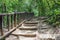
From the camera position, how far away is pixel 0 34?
17.9 ft

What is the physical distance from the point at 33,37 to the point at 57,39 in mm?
1153

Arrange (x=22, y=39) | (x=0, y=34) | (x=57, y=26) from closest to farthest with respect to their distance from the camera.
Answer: (x=0, y=34) < (x=22, y=39) < (x=57, y=26)

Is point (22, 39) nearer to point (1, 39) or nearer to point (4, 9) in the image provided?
point (1, 39)

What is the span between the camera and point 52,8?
1088 centimetres

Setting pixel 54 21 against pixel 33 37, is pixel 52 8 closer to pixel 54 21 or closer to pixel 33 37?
pixel 54 21

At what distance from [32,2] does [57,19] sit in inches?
357

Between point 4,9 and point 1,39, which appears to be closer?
point 1,39

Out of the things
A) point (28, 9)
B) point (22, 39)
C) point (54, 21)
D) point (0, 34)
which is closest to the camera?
point (0, 34)

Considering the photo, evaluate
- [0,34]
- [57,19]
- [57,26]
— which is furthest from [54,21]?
[0,34]

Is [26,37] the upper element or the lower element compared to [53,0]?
lower

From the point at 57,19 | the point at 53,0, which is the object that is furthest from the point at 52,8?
the point at 57,19

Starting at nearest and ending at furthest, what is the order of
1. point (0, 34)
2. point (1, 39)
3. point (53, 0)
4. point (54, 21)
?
point (1, 39) → point (0, 34) → point (54, 21) → point (53, 0)

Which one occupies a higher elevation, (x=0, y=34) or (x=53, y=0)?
(x=53, y=0)

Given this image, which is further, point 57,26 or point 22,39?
point 57,26
